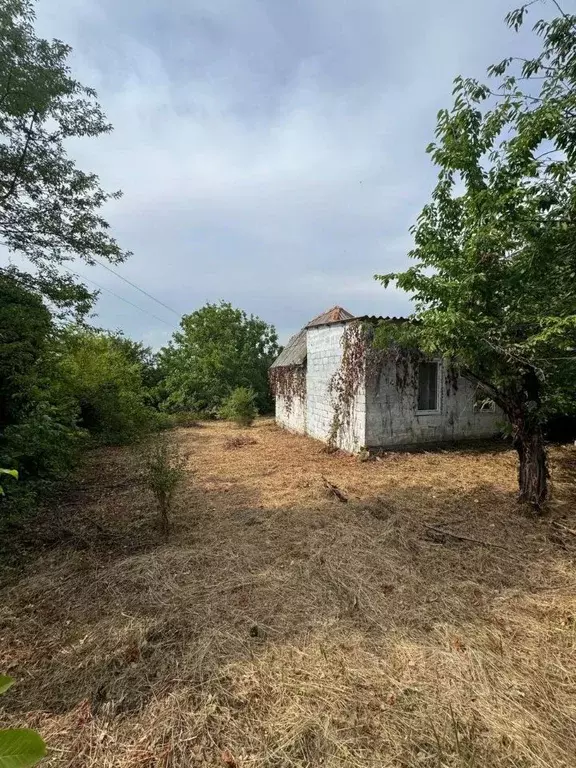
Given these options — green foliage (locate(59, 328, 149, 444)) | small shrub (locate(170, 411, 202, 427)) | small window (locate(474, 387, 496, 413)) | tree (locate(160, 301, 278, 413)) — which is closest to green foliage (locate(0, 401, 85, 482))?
green foliage (locate(59, 328, 149, 444))

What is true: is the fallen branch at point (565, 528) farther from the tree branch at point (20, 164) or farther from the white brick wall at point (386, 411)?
the tree branch at point (20, 164)

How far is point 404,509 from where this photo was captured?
5.13 metres

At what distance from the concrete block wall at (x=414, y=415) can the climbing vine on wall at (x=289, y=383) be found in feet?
13.0

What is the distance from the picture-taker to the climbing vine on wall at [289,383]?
12.4m

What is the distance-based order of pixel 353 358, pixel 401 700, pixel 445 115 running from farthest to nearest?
pixel 353 358
pixel 445 115
pixel 401 700

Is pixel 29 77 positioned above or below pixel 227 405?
above

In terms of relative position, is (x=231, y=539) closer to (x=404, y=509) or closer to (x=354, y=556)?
(x=354, y=556)

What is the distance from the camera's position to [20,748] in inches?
27.4

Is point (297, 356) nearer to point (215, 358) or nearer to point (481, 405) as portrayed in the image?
point (481, 405)

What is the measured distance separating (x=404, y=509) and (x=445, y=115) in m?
4.91

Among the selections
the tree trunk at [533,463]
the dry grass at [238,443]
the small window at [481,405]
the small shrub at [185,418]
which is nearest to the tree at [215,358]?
the small shrub at [185,418]

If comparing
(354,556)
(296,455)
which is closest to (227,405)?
(296,455)

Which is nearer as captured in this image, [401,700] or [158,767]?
[158,767]

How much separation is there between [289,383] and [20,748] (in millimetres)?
13011
